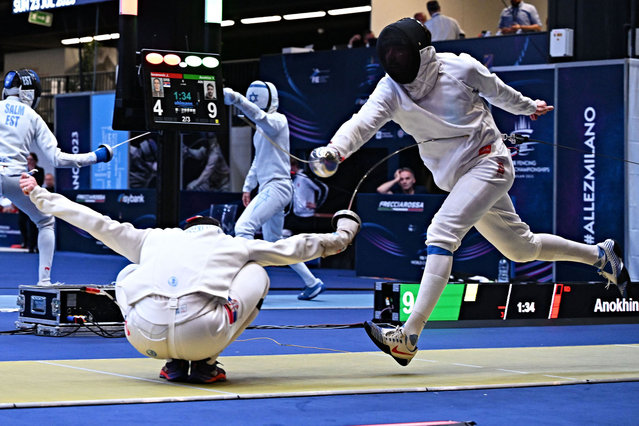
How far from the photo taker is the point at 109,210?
586 inches

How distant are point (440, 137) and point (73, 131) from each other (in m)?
12.2

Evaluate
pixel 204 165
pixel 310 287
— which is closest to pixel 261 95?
pixel 310 287

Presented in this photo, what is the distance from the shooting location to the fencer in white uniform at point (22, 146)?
7.27 m

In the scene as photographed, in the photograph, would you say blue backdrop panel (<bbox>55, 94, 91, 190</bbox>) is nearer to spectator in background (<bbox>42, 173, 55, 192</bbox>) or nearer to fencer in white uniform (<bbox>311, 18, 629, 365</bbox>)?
spectator in background (<bbox>42, 173, 55, 192</bbox>)

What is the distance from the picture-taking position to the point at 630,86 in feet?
31.1

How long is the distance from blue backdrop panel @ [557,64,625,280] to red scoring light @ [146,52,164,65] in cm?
436

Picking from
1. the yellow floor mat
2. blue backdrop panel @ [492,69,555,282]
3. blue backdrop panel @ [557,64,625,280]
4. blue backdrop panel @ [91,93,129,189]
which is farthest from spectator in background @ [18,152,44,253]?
the yellow floor mat

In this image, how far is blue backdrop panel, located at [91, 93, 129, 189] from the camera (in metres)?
15.4

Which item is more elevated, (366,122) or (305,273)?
(366,122)

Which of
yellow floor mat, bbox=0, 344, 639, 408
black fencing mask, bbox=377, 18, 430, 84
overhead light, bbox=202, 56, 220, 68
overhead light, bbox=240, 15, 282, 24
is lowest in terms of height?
yellow floor mat, bbox=0, 344, 639, 408

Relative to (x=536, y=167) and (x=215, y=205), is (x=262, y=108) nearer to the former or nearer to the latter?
(x=536, y=167)

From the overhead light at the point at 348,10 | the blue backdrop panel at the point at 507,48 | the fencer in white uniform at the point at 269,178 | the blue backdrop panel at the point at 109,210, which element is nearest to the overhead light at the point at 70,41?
the blue backdrop panel at the point at 109,210

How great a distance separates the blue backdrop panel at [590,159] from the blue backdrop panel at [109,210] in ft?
21.0

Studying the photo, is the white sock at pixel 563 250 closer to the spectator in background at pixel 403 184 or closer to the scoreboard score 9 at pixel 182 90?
the scoreboard score 9 at pixel 182 90
